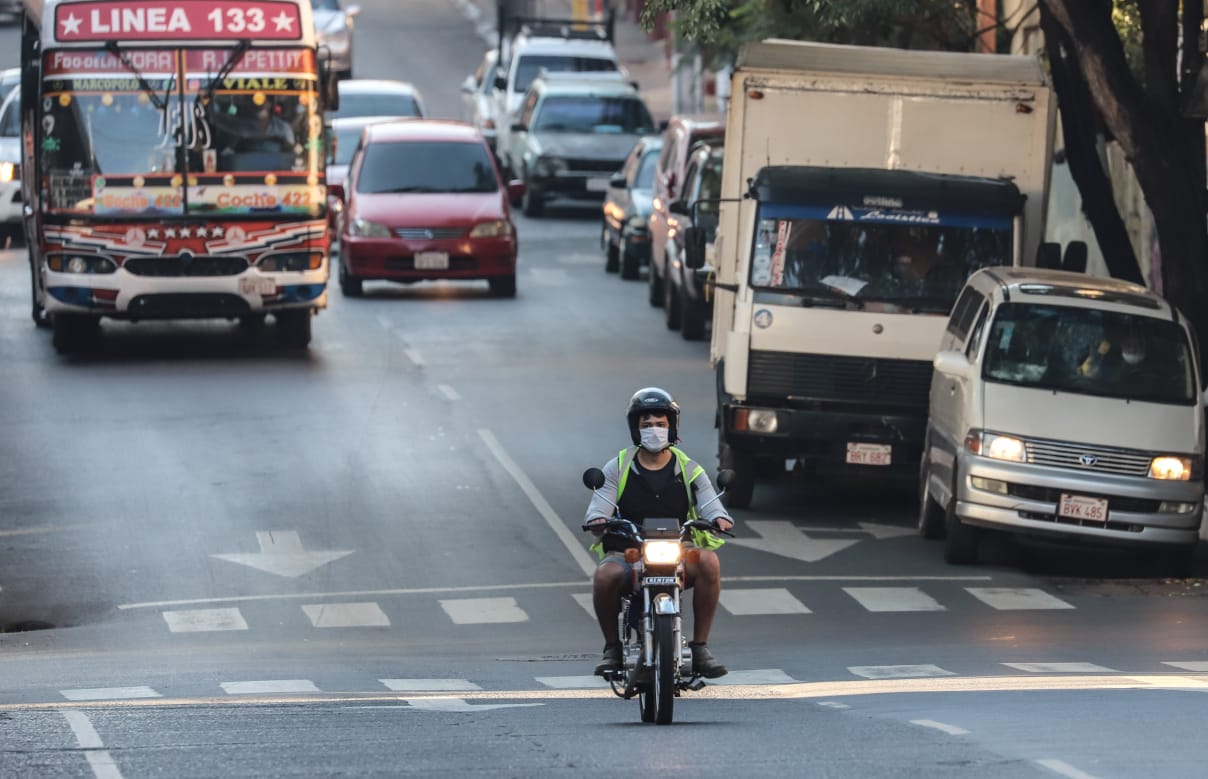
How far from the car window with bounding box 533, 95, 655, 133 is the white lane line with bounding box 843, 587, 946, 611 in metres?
22.5

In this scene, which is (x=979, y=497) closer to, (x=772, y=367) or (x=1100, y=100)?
(x=772, y=367)

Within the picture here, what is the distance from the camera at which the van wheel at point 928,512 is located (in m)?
17.2

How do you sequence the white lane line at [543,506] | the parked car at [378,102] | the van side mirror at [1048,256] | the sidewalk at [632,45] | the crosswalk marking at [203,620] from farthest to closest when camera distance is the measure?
the sidewalk at [632,45], the parked car at [378,102], the van side mirror at [1048,256], the white lane line at [543,506], the crosswalk marking at [203,620]

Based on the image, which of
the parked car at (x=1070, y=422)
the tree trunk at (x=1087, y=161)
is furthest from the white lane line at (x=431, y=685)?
the tree trunk at (x=1087, y=161)

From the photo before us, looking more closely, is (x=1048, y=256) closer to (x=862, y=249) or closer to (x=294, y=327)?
(x=862, y=249)

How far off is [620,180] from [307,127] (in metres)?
6.74

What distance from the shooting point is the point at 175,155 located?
23.8 meters

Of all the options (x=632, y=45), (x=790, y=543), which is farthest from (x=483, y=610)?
(x=632, y=45)

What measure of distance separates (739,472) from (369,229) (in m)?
11.8

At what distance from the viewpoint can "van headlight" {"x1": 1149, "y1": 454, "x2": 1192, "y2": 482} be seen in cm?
1603

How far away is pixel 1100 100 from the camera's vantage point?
18.4 m

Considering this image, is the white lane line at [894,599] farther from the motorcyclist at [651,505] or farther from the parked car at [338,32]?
the parked car at [338,32]

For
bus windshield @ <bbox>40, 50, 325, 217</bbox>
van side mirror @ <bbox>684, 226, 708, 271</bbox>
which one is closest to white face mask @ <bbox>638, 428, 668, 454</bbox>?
van side mirror @ <bbox>684, 226, 708, 271</bbox>

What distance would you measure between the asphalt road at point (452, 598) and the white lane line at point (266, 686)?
2.2 inches
